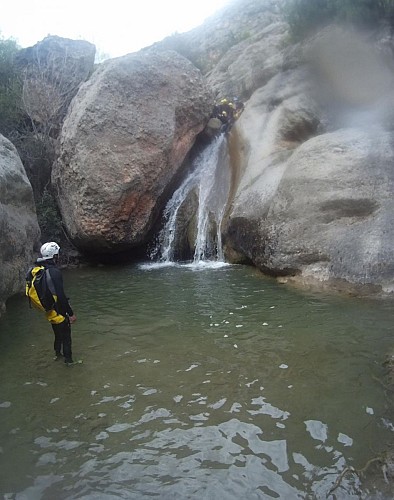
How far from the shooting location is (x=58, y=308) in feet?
21.0

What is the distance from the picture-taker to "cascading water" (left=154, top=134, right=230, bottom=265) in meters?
14.9

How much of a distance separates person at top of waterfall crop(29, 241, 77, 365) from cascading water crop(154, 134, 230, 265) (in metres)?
8.28

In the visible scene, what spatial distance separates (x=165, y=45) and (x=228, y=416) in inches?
1140

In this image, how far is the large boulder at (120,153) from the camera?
14.4 m

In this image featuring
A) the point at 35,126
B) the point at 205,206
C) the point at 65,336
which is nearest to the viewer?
the point at 65,336

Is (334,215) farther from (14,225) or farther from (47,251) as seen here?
(14,225)

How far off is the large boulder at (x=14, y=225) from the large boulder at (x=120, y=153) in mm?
3145

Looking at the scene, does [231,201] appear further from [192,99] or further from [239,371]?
[239,371]

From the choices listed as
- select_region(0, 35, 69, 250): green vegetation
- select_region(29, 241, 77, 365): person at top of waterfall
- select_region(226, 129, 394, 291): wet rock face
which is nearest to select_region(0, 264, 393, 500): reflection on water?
select_region(29, 241, 77, 365): person at top of waterfall

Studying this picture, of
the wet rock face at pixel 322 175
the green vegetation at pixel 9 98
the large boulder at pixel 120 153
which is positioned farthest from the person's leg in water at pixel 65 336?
the green vegetation at pixel 9 98

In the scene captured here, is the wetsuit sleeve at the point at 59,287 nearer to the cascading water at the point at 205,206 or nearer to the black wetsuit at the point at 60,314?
the black wetsuit at the point at 60,314

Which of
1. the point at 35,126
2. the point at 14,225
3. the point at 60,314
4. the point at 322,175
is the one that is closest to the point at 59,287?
the point at 60,314

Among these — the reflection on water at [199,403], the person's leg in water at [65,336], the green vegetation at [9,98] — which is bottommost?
the reflection on water at [199,403]

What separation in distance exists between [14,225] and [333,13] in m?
14.3
